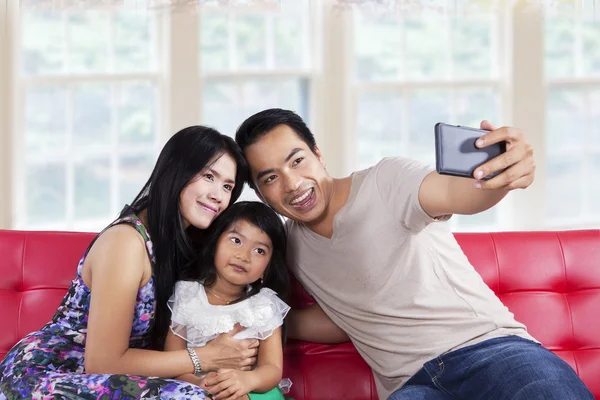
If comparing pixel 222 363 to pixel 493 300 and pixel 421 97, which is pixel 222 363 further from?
pixel 421 97

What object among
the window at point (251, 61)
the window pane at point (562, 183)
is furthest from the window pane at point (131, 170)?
the window pane at point (562, 183)

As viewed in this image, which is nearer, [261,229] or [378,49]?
[261,229]

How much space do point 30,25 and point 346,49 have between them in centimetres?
203

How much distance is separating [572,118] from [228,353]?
3.52 metres

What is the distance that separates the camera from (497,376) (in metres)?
1.90

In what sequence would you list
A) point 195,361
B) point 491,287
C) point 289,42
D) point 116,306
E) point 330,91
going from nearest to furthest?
point 116,306, point 195,361, point 491,287, point 330,91, point 289,42

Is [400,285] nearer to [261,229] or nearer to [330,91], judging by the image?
[261,229]

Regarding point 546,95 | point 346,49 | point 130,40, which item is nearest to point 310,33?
point 346,49

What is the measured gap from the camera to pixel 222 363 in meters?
2.08

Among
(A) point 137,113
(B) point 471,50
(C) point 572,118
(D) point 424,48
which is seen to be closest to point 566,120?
(C) point 572,118

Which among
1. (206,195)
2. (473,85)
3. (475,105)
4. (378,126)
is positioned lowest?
(206,195)

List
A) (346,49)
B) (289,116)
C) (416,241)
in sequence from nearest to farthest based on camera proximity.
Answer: (416,241)
(289,116)
(346,49)

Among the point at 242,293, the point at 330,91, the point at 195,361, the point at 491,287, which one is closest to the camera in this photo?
the point at 195,361

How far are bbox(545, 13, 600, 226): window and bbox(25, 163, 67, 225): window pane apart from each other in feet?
Answer: 10.5
